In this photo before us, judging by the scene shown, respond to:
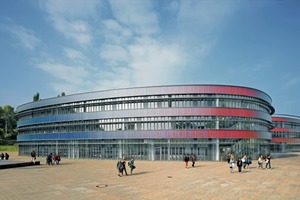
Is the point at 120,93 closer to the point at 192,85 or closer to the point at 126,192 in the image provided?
the point at 192,85

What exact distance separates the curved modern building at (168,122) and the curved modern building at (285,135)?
39.6 meters

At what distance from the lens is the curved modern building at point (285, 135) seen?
310 feet

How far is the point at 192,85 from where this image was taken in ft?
163

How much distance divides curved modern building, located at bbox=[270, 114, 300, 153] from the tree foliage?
113526 mm

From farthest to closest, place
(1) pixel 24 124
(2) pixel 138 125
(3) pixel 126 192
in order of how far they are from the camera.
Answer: (1) pixel 24 124, (2) pixel 138 125, (3) pixel 126 192

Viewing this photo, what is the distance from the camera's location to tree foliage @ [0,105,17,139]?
398ft

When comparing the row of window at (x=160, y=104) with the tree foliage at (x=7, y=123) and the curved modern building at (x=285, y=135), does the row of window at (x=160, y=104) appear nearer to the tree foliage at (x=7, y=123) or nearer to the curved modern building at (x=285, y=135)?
the curved modern building at (x=285, y=135)

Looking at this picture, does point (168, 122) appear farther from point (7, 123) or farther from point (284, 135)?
point (7, 123)

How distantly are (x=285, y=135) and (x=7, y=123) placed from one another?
5299 inches

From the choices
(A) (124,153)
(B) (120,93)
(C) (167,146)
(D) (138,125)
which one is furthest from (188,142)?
(B) (120,93)

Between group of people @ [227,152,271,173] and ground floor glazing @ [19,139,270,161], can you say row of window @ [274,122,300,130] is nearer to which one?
ground floor glazing @ [19,139,270,161]

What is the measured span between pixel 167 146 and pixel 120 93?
48.2 feet

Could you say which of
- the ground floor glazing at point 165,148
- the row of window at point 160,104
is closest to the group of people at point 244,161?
the ground floor glazing at point 165,148

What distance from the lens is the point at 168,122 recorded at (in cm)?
4994
